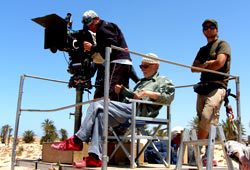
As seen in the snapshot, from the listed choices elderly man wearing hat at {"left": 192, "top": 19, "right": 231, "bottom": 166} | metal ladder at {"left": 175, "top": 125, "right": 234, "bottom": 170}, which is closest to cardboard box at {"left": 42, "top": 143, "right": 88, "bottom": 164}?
metal ladder at {"left": 175, "top": 125, "right": 234, "bottom": 170}

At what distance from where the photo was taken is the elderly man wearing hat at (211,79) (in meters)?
4.60

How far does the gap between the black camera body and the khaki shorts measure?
4.73 ft

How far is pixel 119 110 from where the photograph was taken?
170 inches

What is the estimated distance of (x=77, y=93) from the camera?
470 centimetres

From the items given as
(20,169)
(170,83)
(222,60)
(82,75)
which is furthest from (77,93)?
(222,60)

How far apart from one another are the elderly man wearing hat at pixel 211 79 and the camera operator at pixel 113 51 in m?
0.89

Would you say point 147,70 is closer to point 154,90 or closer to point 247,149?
point 154,90

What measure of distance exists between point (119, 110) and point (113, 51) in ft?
2.88

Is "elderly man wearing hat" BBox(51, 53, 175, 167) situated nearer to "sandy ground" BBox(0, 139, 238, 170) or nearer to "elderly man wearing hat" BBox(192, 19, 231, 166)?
"elderly man wearing hat" BBox(192, 19, 231, 166)

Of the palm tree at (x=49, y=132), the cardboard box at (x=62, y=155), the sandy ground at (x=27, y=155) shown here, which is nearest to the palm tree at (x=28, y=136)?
the palm tree at (x=49, y=132)

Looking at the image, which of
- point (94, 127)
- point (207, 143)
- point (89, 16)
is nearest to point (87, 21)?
point (89, 16)

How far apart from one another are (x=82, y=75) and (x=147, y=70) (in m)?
0.85

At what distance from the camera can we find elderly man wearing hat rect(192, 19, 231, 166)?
4.60 m

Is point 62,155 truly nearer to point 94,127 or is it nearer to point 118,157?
point 118,157
